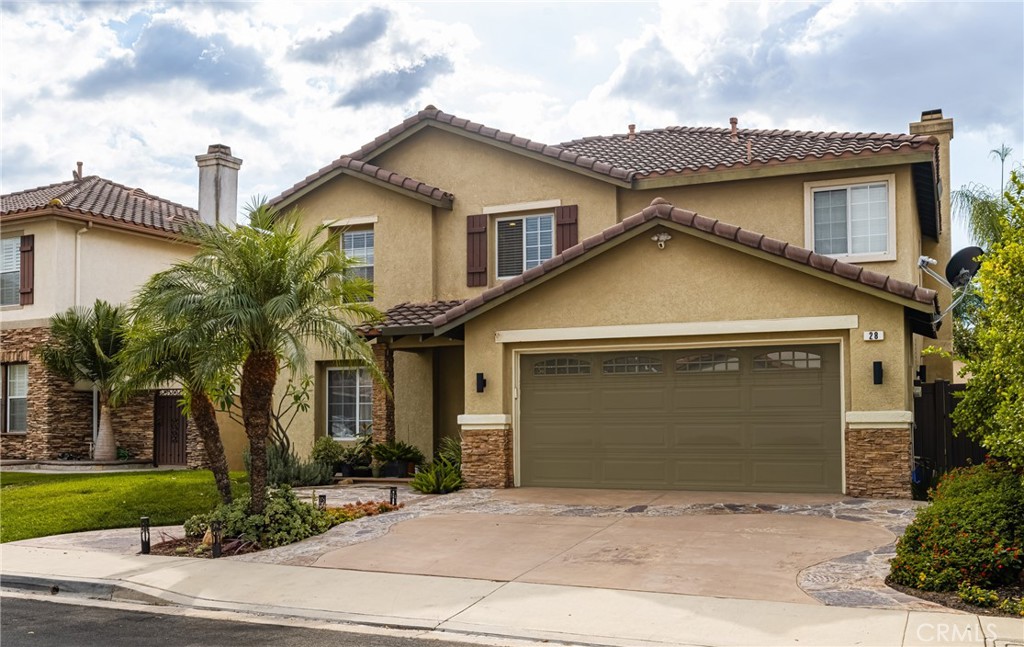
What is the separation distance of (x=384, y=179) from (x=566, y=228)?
4036mm

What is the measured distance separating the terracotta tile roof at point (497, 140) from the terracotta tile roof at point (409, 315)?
343 cm

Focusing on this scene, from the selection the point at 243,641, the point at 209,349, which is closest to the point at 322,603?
the point at 243,641

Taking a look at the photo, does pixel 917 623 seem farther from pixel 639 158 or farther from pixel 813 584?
pixel 639 158

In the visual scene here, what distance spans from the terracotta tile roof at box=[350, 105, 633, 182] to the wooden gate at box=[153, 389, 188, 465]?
27.2 feet

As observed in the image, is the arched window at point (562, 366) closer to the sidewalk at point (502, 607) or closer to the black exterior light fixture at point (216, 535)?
the black exterior light fixture at point (216, 535)

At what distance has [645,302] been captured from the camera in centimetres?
1566

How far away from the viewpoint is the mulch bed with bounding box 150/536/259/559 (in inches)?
477

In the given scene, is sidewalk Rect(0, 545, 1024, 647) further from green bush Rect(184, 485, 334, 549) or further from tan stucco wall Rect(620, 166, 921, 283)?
tan stucco wall Rect(620, 166, 921, 283)

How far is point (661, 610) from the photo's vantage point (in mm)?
8695

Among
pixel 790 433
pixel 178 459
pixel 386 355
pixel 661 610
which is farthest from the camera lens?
pixel 178 459

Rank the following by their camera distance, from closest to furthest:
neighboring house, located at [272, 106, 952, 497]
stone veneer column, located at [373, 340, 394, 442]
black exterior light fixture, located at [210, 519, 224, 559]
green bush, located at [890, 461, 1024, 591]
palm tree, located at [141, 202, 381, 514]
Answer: green bush, located at [890, 461, 1024, 591] < black exterior light fixture, located at [210, 519, 224, 559] < palm tree, located at [141, 202, 381, 514] < neighboring house, located at [272, 106, 952, 497] < stone veneer column, located at [373, 340, 394, 442]

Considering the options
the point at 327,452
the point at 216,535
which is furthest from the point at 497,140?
the point at 216,535

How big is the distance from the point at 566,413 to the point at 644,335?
1934 millimetres

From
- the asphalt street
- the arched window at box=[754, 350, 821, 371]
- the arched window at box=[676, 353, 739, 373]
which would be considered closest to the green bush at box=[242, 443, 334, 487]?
the arched window at box=[676, 353, 739, 373]
